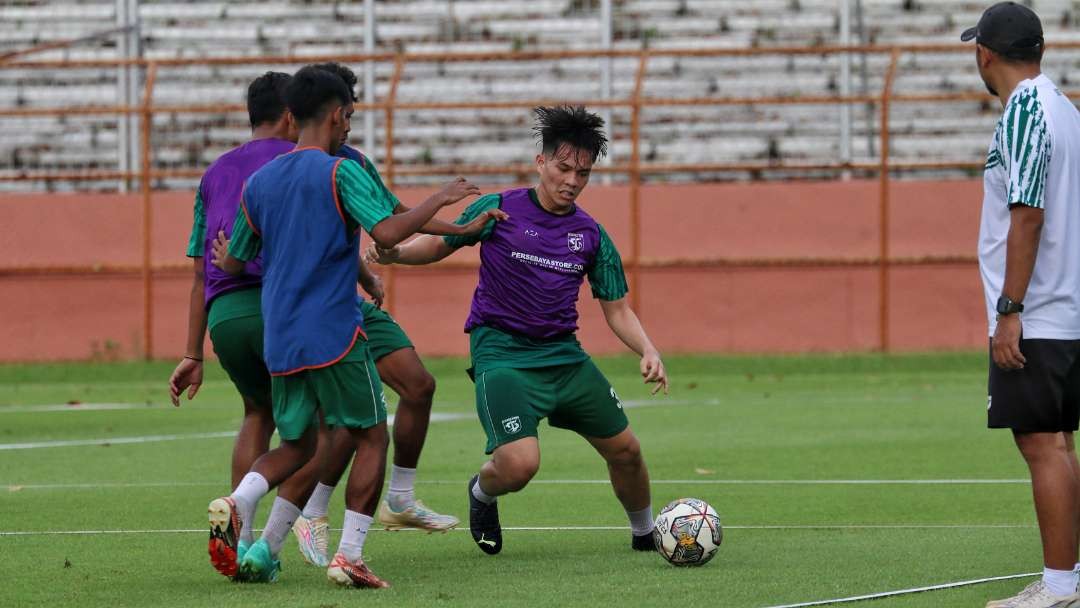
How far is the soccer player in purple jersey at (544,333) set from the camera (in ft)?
26.3

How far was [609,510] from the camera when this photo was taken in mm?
9578

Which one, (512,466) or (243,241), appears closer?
(243,241)

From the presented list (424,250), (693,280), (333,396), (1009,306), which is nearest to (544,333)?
(424,250)

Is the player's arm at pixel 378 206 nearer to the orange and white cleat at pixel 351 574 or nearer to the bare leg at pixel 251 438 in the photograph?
the orange and white cleat at pixel 351 574

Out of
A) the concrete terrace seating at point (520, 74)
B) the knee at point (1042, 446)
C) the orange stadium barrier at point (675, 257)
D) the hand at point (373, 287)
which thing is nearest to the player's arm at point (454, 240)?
the hand at point (373, 287)

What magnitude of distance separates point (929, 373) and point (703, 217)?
12.4 feet

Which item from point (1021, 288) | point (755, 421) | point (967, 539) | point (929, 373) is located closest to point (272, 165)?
point (1021, 288)

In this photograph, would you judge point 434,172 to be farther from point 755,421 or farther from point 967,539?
point 967,539

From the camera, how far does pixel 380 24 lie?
1094 inches

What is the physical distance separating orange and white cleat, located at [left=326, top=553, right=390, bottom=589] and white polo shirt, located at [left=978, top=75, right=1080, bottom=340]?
2.51m

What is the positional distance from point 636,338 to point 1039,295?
Answer: 2.32 meters

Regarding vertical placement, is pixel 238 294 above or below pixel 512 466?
above

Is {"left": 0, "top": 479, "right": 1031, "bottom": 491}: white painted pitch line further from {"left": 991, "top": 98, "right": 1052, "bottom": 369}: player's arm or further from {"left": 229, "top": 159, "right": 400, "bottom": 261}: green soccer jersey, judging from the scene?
{"left": 991, "top": 98, "right": 1052, "bottom": 369}: player's arm

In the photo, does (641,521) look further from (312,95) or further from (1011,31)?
(1011,31)
